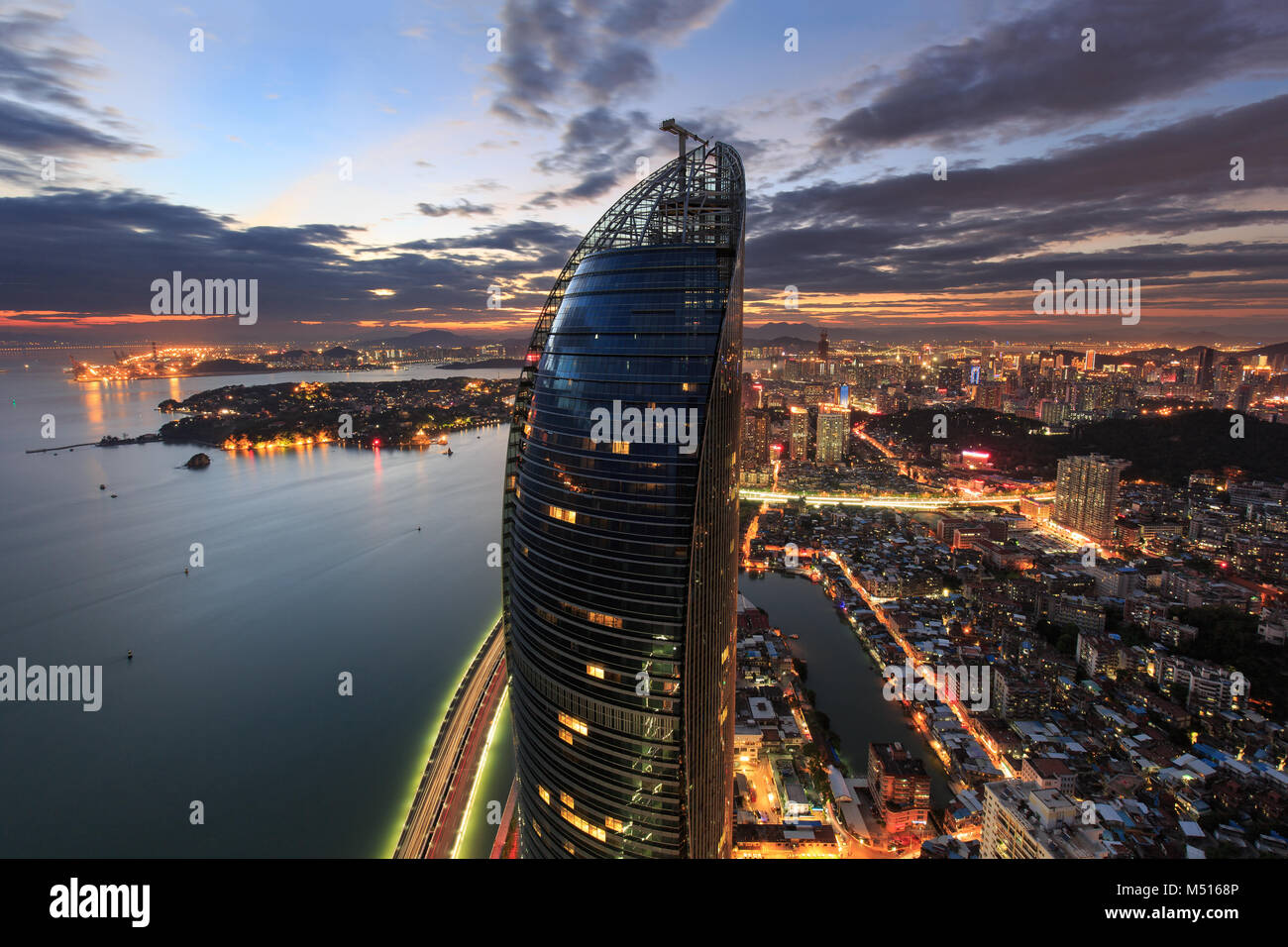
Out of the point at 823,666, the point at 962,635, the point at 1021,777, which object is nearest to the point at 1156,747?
the point at 1021,777

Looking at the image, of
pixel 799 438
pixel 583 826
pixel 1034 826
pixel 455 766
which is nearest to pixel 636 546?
pixel 583 826

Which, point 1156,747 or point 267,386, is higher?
point 267,386

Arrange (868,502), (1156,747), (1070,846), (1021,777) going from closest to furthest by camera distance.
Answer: (1070,846) < (1021,777) < (1156,747) < (868,502)

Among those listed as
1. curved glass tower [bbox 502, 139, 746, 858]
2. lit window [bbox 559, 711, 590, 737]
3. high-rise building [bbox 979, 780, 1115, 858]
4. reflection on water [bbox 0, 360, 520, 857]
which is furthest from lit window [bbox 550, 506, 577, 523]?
high-rise building [bbox 979, 780, 1115, 858]

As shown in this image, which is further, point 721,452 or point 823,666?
point 823,666

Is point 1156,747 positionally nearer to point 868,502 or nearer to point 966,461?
point 868,502

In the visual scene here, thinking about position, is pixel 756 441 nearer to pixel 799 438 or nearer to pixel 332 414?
pixel 799 438

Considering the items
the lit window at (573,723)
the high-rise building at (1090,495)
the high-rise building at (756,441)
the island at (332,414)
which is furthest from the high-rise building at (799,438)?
the lit window at (573,723)

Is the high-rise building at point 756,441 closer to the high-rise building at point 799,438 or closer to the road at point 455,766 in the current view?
the high-rise building at point 799,438
